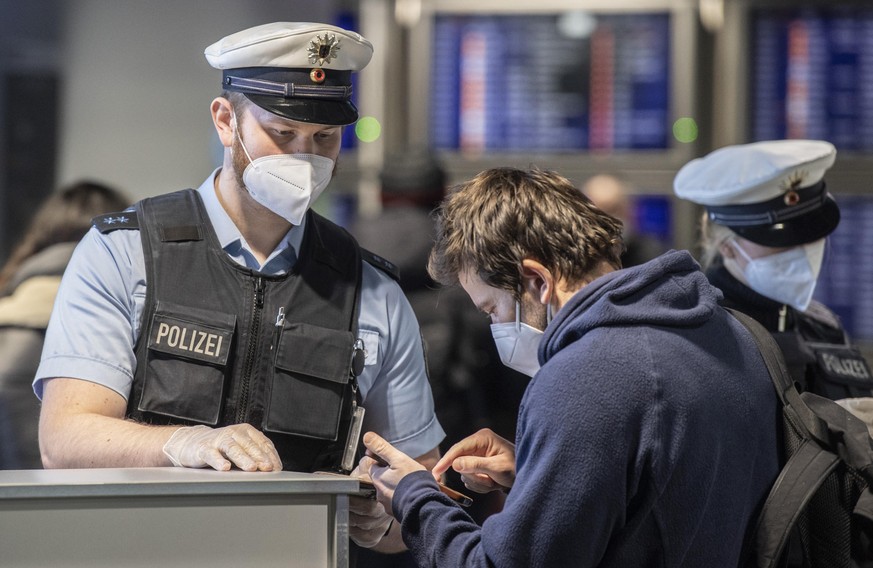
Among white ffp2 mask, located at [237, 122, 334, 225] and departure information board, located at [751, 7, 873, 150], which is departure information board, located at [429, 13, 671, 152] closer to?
departure information board, located at [751, 7, 873, 150]

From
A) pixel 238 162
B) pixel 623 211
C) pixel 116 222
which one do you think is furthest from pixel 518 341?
pixel 623 211

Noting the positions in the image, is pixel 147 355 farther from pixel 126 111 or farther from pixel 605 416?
pixel 126 111

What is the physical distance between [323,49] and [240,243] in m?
0.40

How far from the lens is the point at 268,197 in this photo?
6.94 feet

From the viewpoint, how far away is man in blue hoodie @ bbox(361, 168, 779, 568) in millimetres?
1505

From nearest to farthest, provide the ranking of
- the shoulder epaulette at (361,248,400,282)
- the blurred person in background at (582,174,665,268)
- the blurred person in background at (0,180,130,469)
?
1. the shoulder epaulette at (361,248,400,282)
2. the blurred person in background at (0,180,130,469)
3. the blurred person in background at (582,174,665,268)

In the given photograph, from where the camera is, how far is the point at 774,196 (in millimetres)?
2623

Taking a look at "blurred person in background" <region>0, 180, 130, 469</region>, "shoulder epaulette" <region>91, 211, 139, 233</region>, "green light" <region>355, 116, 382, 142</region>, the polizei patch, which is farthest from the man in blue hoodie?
"green light" <region>355, 116, 382, 142</region>

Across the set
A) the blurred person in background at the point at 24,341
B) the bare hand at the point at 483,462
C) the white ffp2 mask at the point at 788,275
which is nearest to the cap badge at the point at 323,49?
the bare hand at the point at 483,462

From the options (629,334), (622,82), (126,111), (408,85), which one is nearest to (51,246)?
(126,111)

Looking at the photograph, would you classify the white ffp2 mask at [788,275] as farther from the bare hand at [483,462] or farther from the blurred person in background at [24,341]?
the blurred person in background at [24,341]

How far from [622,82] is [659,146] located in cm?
28

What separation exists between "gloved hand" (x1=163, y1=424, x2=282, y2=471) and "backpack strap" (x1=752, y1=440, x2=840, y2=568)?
0.73 m

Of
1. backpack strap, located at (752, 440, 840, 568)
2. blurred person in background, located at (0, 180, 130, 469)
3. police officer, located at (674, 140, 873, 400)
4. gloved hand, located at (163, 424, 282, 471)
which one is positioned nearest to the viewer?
backpack strap, located at (752, 440, 840, 568)
